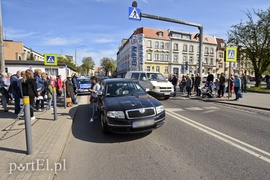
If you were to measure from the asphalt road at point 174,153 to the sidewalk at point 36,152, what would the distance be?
252 mm

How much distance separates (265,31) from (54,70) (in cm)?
2944

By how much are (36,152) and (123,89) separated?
10.4ft

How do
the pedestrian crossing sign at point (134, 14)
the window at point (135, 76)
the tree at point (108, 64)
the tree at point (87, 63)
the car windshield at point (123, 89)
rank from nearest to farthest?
the car windshield at point (123, 89) → the pedestrian crossing sign at point (134, 14) → the window at point (135, 76) → the tree at point (87, 63) → the tree at point (108, 64)

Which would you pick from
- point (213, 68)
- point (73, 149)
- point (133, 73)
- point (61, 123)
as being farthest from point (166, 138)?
point (213, 68)

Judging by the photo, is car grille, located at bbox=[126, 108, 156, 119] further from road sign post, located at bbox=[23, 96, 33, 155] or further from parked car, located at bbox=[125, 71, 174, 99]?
parked car, located at bbox=[125, 71, 174, 99]

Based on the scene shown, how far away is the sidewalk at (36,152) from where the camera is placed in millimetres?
3287

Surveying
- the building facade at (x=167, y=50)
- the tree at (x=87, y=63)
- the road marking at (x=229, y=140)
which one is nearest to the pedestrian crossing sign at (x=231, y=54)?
the road marking at (x=229, y=140)

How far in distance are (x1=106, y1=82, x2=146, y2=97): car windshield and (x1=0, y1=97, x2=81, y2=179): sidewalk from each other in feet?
5.99

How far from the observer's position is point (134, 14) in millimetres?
11562

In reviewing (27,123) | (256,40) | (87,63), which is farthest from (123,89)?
(87,63)

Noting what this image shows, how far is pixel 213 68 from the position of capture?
63938 mm

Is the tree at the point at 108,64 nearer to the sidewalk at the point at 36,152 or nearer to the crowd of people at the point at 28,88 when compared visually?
the crowd of people at the point at 28,88

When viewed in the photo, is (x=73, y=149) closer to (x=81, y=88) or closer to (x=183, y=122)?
(x=183, y=122)

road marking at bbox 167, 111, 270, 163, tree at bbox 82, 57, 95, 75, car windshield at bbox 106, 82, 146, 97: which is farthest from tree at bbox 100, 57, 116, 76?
road marking at bbox 167, 111, 270, 163
